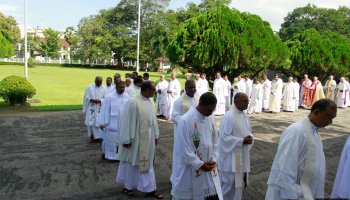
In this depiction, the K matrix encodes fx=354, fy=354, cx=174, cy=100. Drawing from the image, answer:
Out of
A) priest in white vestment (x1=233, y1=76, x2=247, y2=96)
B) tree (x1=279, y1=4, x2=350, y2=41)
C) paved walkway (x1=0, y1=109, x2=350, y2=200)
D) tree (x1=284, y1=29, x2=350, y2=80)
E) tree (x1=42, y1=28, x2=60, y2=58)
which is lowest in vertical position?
paved walkway (x1=0, y1=109, x2=350, y2=200)

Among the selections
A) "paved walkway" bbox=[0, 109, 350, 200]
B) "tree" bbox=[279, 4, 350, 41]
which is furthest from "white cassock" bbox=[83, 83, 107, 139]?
"tree" bbox=[279, 4, 350, 41]

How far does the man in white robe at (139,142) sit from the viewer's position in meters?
6.05

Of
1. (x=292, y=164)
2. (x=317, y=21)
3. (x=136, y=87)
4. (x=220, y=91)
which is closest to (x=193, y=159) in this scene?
(x=292, y=164)

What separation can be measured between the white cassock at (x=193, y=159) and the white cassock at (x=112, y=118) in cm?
382

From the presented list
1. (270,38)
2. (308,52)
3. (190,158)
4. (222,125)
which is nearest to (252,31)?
(270,38)

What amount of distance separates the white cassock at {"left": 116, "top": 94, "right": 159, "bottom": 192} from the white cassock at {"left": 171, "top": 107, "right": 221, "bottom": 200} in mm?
1690

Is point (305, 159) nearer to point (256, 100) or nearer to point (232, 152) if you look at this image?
point (232, 152)

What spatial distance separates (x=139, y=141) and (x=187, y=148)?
6.46ft

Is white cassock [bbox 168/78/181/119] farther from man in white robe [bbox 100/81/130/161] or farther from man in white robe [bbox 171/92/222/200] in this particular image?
man in white robe [bbox 171/92/222/200]

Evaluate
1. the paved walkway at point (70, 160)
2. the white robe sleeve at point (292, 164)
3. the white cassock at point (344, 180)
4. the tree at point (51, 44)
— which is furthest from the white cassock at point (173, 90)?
the tree at point (51, 44)

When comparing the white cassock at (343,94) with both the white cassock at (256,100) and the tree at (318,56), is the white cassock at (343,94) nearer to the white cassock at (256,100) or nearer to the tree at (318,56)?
the tree at (318,56)

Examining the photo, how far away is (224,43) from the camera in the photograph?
723 inches

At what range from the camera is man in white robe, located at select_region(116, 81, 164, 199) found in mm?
6051

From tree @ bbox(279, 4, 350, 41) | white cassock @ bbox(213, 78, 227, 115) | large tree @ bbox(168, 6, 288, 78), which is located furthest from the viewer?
tree @ bbox(279, 4, 350, 41)
